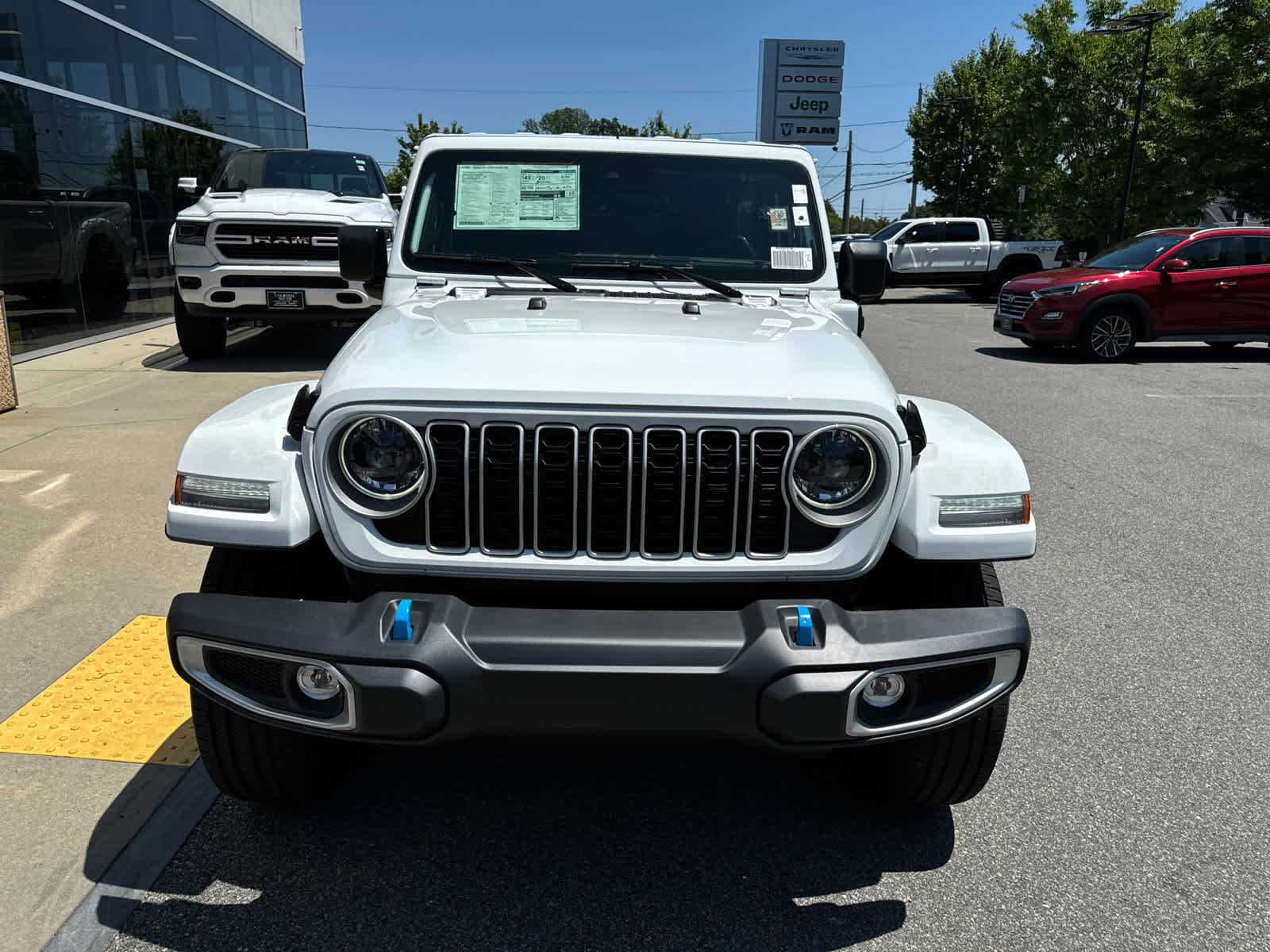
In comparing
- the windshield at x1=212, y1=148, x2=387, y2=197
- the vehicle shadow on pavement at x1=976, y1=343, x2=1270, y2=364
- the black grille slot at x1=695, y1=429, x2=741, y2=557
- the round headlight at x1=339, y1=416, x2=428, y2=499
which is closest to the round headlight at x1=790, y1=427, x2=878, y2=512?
the black grille slot at x1=695, y1=429, x2=741, y2=557

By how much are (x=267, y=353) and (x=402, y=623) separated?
32.8 ft

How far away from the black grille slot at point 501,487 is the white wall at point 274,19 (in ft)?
54.3

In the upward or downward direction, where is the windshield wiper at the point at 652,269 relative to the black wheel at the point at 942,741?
upward

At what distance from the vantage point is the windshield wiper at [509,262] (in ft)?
11.0

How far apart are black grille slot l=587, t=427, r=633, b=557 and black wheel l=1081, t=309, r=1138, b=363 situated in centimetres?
1206

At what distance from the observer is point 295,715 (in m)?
2.20

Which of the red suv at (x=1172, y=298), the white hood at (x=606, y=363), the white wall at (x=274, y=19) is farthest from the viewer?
the white wall at (x=274, y=19)

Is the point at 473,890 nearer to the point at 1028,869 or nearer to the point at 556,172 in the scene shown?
the point at 1028,869

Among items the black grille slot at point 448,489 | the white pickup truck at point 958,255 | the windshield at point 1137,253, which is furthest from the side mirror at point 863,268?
the white pickup truck at point 958,255

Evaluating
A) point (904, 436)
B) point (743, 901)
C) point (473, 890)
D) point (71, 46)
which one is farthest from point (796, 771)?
point (71, 46)

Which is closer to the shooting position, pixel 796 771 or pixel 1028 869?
pixel 1028 869

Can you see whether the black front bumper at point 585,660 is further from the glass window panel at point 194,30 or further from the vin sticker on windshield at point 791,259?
the glass window panel at point 194,30

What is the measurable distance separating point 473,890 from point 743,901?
66cm

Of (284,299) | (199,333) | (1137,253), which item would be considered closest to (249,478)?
(284,299)
